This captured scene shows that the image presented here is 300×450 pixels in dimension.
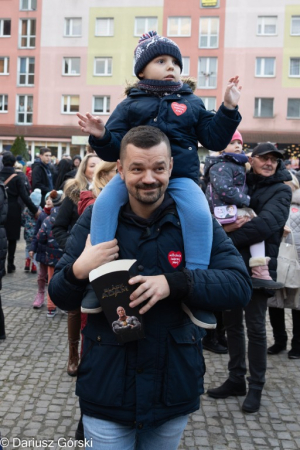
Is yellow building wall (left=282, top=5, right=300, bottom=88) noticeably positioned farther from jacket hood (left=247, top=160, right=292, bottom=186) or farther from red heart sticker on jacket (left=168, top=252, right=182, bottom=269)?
red heart sticker on jacket (left=168, top=252, right=182, bottom=269)

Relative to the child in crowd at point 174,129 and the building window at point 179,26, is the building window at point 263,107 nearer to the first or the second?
the building window at point 179,26

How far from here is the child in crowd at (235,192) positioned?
14.8 ft

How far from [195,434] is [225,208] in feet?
6.21

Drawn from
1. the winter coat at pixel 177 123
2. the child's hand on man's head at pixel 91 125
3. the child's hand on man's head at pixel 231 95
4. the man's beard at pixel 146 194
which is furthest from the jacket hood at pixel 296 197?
the man's beard at pixel 146 194

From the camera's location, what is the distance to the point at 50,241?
7258 mm

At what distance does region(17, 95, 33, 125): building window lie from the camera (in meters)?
39.4

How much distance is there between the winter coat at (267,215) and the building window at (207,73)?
33.3 meters

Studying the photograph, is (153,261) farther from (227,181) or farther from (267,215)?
(267,215)

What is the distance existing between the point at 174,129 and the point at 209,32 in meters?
36.6

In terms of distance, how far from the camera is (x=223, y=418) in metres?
4.36

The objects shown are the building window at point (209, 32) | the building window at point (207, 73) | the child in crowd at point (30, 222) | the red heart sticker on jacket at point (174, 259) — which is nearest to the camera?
the red heart sticker on jacket at point (174, 259)

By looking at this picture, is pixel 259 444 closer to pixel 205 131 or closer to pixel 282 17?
pixel 205 131

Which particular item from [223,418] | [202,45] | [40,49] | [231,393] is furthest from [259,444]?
[40,49]

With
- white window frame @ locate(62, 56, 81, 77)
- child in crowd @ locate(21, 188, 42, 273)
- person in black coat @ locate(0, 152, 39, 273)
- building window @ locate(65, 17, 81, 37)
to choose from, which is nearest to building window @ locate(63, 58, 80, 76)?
white window frame @ locate(62, 56, 81, 77)
